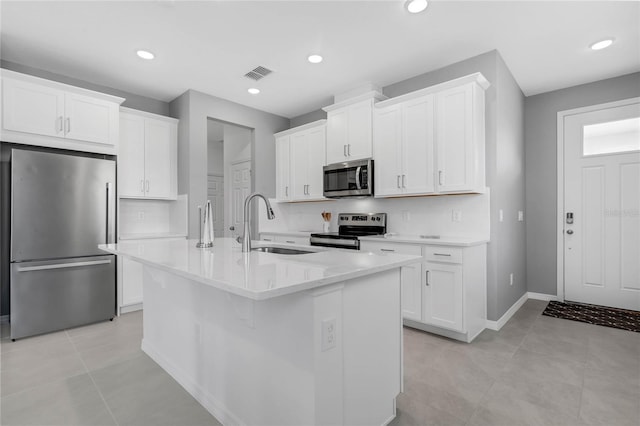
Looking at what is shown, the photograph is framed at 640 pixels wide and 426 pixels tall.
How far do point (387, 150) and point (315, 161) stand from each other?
126 cm

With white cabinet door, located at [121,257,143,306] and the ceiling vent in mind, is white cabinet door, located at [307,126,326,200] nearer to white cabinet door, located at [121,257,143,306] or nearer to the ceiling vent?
the ceiling vent

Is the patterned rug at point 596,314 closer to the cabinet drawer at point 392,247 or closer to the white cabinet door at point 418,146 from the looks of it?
the cabinet drawer at point 392,247

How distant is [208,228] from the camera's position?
229 centimetres

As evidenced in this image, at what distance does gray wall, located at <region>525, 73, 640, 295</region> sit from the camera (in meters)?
4.11

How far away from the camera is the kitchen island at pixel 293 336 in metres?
1.26

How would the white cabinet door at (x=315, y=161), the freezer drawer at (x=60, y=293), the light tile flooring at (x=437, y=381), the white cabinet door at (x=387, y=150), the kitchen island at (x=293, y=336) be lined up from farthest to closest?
1. the white cabinet door at (x=315, y=161)
2. the white cabinet door at (x=387, y=150)
3. the freezer drawer at (x=60, y=293)
4. the light tile flooring at (x=437, y=381)
5. the kitchen island at (x=293, y=336)

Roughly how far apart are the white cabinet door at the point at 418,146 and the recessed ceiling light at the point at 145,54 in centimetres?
273

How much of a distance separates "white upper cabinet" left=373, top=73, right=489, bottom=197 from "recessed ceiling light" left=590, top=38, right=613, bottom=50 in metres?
1.05

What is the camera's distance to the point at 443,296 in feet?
9.46

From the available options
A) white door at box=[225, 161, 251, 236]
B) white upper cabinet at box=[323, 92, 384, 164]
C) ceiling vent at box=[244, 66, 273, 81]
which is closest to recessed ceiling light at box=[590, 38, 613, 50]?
white upper cabinet at box=[323, 92, 384, 164]

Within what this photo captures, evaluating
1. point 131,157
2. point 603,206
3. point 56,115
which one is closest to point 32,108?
point 56,115

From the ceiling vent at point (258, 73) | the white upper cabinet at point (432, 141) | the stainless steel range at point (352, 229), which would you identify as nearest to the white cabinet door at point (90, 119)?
the ceiling vent at point (258, 73)

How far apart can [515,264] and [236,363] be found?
3.52 metres

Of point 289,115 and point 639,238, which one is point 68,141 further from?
point 639,238
